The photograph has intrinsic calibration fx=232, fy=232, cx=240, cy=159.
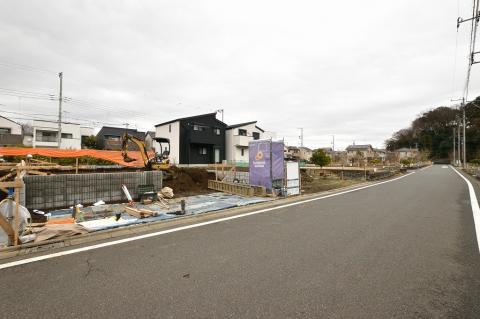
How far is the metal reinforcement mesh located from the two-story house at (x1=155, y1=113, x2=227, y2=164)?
18624 millimetres

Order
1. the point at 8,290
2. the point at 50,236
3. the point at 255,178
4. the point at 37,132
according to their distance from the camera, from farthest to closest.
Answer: the point at 37,132 → the point at 255,178 → the point at 50,236 → the point at 8,290

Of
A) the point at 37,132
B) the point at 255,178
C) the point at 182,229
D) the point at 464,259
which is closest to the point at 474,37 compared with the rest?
the point at 255,178

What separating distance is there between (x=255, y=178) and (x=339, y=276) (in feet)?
26.2

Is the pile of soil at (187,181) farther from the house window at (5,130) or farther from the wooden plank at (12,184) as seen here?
the house window at (5,130)

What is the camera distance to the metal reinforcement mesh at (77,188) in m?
7.31

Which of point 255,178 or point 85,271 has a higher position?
point 255,178

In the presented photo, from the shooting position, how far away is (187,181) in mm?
12602

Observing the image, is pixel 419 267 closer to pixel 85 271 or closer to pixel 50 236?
pixel 85 271

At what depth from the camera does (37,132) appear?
3412 centimetres

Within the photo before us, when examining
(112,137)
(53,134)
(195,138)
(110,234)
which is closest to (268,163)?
(110,234)

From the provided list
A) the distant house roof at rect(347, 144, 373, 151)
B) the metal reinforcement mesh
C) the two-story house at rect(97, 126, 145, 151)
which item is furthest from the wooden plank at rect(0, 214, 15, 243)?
the distant house roof at rect(347, 144, 373, 151)

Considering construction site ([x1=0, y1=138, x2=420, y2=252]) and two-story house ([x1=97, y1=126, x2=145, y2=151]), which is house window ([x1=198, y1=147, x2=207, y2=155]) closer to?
construction site ([x1=0, y1=138, x2=420, y2=252])

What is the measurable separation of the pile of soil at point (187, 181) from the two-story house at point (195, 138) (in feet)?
47.6

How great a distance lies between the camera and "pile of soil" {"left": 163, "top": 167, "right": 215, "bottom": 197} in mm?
11500
